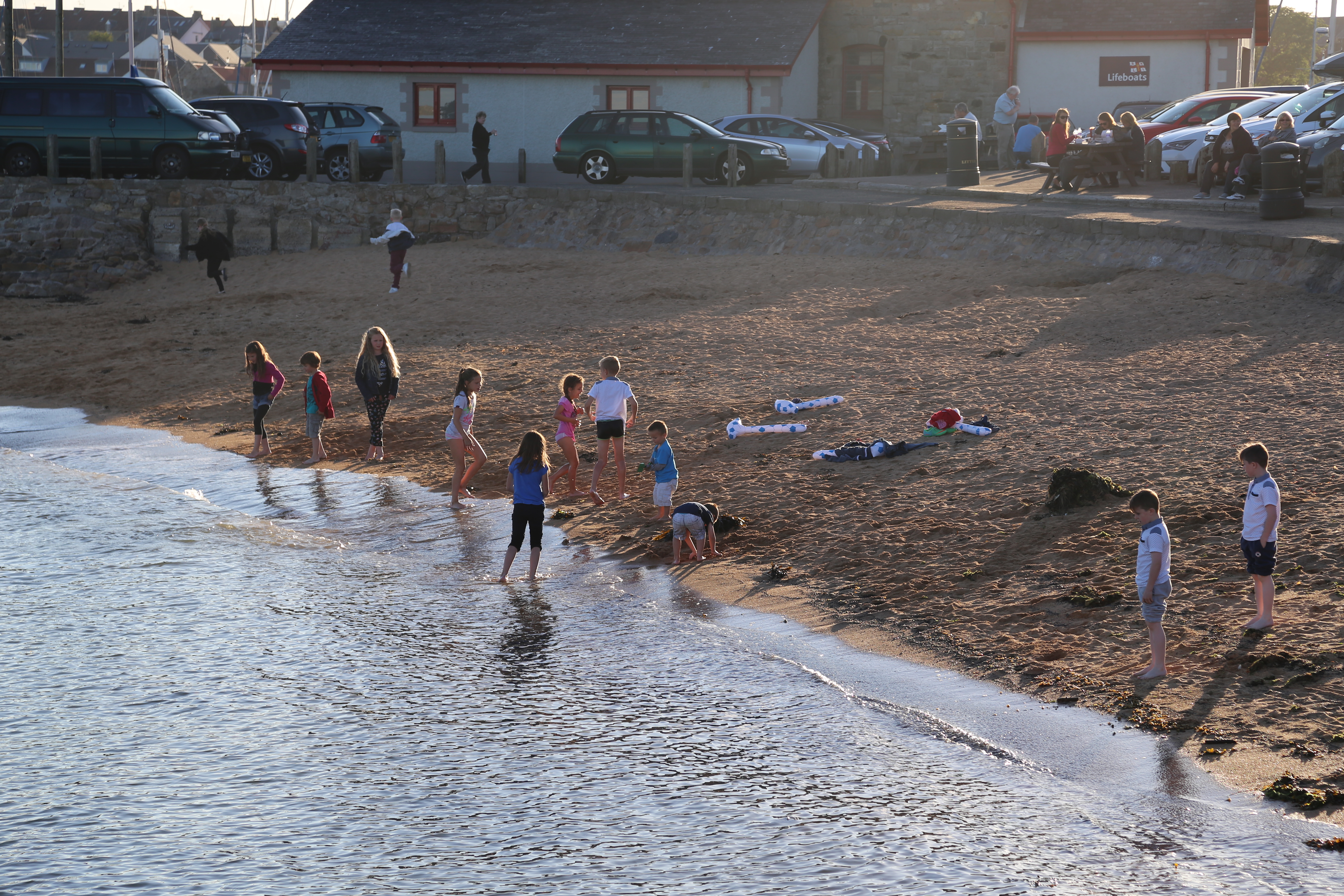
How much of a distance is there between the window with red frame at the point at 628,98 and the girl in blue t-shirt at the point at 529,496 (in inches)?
1066

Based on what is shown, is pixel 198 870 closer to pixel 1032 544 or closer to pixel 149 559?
pixel 149 559

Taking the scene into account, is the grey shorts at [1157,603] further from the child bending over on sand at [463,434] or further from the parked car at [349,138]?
the parked car at [349,138]

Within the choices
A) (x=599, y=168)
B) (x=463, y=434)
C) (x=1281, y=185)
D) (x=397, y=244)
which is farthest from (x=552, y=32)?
(x=463, y=434)

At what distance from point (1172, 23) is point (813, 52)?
952 centimetres

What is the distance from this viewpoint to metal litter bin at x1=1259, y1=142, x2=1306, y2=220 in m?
18.7

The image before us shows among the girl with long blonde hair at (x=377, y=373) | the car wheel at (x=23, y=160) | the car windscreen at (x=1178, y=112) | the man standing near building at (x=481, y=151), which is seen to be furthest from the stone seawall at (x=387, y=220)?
→ the girl with long blonde hair at (x=377, y=373)

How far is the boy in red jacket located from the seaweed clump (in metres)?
7.69

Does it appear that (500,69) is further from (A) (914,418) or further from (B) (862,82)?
(A) (914,418)

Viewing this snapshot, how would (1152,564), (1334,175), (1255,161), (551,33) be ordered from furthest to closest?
(551,33), (1255,161), (1334,175), (1152,564)

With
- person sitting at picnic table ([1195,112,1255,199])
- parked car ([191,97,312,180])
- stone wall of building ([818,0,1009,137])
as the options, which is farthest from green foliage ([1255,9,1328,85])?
parked car ([191,97,312,180])

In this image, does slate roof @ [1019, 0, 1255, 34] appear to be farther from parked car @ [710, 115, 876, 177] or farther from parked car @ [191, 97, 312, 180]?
parked car @ [191, 97, 312, 180]

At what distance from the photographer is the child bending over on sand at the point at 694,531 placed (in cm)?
1114

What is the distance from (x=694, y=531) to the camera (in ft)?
36.8

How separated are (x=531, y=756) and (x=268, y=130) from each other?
83.9 ft
